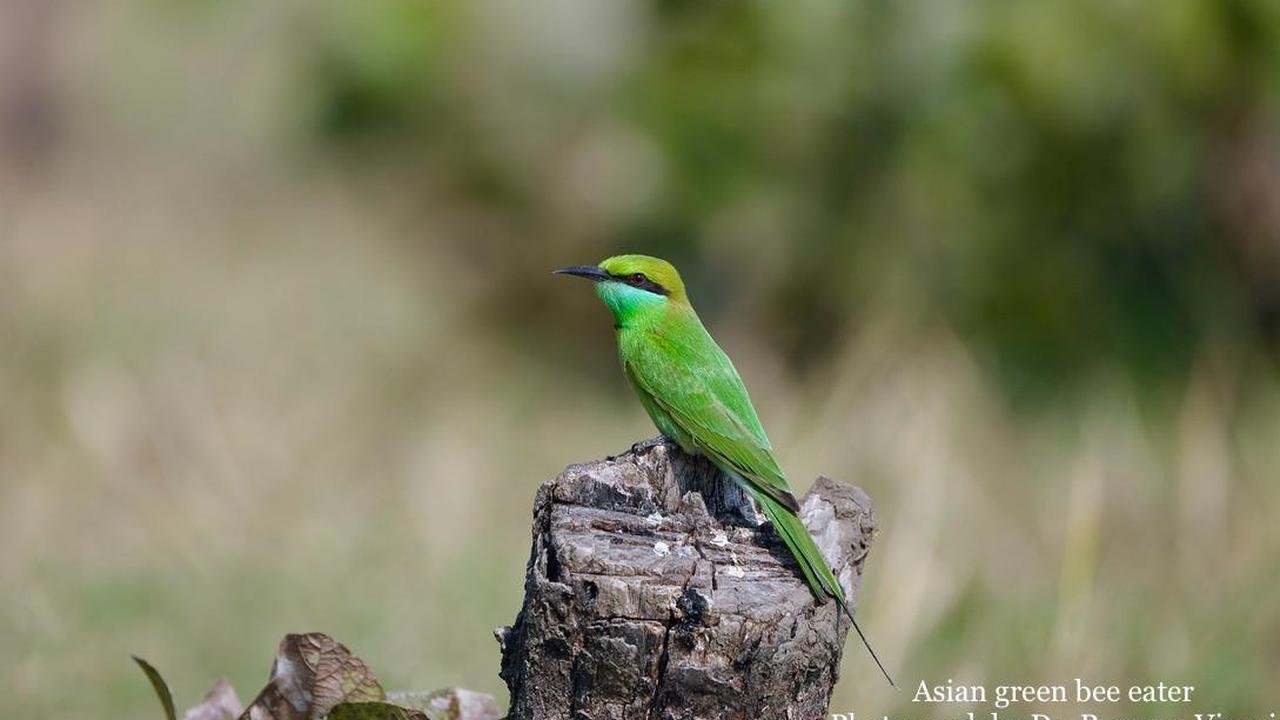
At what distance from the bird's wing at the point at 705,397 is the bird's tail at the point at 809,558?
0.18m

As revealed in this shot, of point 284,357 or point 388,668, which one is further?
point 284,357

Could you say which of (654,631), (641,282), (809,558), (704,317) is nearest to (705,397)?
(641,282)

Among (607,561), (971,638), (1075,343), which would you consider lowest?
(607,561)

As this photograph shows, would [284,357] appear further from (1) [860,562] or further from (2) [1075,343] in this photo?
(1) [860,562]

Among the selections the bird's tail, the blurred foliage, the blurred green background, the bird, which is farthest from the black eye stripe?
the blurred foliage

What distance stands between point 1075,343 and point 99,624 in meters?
4.89

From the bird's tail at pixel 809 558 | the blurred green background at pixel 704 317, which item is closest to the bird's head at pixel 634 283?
the bird's tail at pixel 809 558

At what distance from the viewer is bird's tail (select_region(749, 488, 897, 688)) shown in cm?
235

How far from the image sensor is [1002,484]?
621 cm

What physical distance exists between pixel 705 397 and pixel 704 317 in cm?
461

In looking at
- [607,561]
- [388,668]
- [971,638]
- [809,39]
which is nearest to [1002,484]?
[971,638]

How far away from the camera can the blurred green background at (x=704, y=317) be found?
199 inches

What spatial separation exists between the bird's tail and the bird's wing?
177 millimetres

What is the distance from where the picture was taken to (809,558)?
7.78ft
